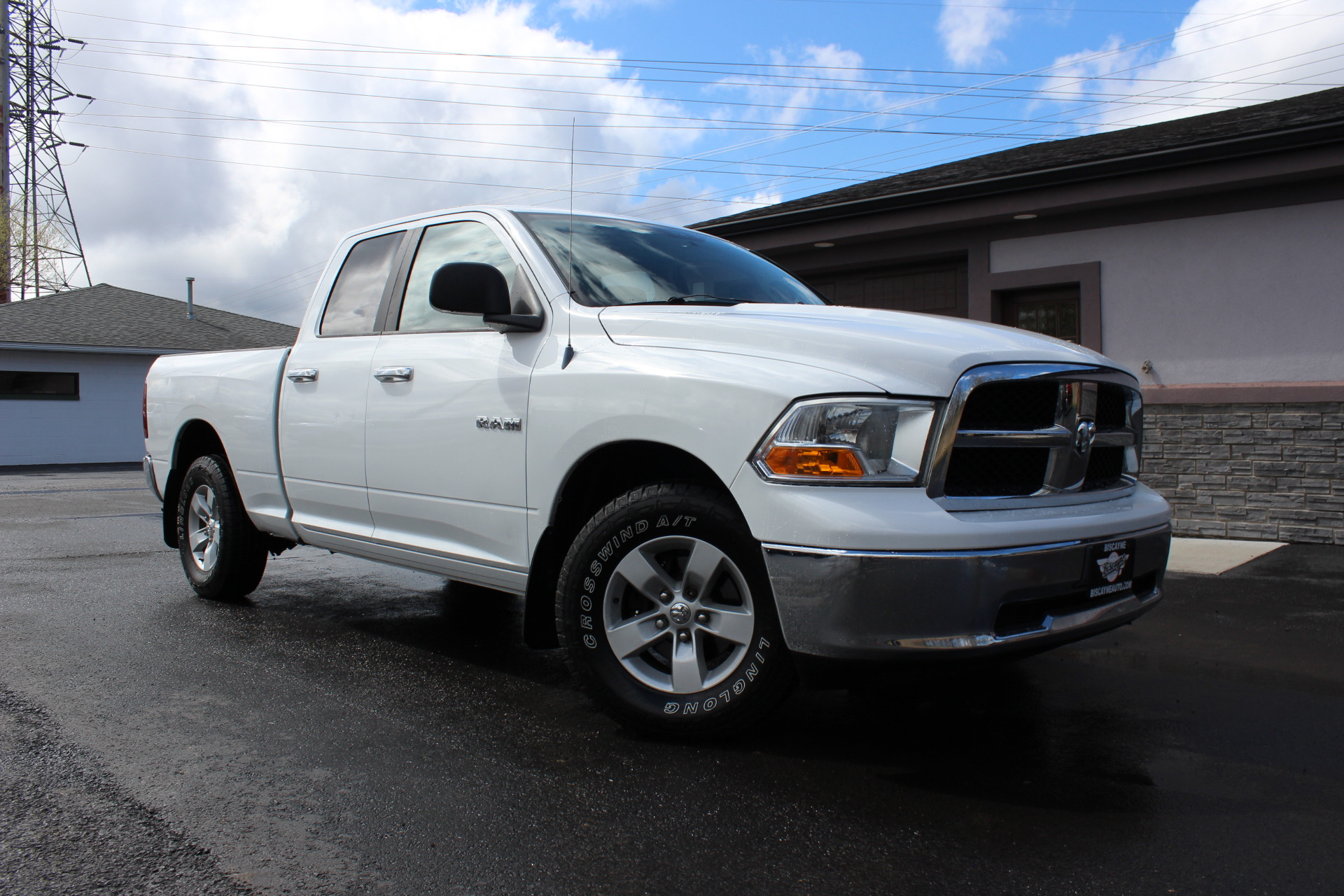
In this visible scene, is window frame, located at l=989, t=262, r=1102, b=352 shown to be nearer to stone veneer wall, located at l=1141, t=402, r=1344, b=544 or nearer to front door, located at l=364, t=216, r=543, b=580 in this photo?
stone veneer wall, located at l=1141, t=402, r=1344, b=544

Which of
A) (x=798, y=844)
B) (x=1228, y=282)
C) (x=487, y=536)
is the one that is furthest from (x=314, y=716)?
(x=1228, y=282)

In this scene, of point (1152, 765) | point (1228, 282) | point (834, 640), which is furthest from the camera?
point (1228, 282)

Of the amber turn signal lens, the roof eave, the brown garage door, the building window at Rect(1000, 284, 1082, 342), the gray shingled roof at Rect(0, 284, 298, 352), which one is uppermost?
the gray shingled roof at Rect(0, 284, 298, 352)

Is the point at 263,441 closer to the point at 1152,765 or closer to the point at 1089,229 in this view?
the point at 1152,765

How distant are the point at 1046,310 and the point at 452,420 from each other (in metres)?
8.01

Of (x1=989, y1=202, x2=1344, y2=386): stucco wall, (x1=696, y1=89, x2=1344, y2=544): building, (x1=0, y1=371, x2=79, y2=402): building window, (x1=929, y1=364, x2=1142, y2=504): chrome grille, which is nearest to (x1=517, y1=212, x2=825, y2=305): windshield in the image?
(x1=929, y1=364, x2=1142, y2=504): chrome grille

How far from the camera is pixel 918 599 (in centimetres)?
289

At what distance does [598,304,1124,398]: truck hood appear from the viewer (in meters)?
3.08

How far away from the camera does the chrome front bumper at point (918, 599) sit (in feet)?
9.46

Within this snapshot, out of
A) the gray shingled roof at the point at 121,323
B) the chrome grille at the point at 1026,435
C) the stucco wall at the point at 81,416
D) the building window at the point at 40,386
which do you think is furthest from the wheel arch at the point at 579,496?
the building window at the point at 40,386

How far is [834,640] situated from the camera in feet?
9.71

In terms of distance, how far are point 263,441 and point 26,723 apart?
78.8 inches

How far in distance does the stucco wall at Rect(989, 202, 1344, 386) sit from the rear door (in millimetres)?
7408

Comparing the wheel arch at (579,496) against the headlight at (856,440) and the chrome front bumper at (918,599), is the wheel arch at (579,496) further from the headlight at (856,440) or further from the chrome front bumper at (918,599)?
the chrome front bumper at (918,599)
